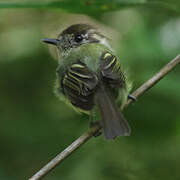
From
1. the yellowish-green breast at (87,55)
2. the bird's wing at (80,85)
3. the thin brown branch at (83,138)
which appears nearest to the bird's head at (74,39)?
the yellowish-green breast at (87,55)

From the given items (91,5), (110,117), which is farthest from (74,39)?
(110,117)

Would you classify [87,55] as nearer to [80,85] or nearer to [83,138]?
[80,85]

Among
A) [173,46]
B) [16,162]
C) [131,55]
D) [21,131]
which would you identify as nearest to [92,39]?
[131,55]

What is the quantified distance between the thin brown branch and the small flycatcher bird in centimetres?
15

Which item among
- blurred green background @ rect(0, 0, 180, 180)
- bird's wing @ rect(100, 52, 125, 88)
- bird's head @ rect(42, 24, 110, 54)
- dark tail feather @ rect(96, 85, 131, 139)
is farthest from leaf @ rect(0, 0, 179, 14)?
blurred green background @ rect(0, 0, 180, 180)

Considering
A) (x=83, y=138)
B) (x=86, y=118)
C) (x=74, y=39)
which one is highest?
(x=74, y=39)

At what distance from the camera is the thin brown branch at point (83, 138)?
263cm

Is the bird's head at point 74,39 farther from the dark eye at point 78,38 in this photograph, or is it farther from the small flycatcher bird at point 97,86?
the small flycatcher bird at point 97,86

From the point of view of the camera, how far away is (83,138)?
2941 mm

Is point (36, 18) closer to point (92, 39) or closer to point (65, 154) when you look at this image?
point (92, 39)

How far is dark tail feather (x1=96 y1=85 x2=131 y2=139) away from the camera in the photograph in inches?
116

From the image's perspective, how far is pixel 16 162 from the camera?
4613 mm

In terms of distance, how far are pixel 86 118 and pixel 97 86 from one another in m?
1.37

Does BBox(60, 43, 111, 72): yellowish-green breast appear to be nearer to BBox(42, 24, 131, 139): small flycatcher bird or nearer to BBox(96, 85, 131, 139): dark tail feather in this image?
BBox(42, 24, 131, 139): small flycatcher bird
